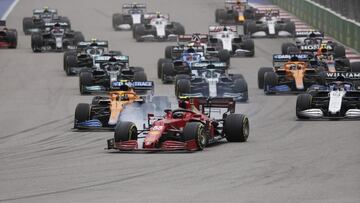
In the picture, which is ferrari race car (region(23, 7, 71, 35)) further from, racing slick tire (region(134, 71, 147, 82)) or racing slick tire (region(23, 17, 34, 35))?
racing slick tire (region(134, 71, 147, 82))

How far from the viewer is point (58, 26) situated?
55469mm

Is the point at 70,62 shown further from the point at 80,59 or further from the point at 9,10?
the point at 9,10

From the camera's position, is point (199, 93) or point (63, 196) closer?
point (63, 196)

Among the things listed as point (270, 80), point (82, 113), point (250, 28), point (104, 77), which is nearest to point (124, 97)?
point (82, 113)

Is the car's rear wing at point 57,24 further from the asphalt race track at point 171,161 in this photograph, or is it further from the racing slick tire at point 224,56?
the asphalt race track at point 171,161

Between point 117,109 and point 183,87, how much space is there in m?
6.61

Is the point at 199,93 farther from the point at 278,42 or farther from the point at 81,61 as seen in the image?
the point at 278,42

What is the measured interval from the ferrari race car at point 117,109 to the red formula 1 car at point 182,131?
101cm

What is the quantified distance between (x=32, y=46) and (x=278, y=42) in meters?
11.2

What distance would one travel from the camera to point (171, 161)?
→ 2511 centimetres

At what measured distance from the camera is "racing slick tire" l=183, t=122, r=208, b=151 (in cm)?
2658

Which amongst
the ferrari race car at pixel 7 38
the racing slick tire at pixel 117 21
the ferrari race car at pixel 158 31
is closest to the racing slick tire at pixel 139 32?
the ferrari race car at pixel 158 31

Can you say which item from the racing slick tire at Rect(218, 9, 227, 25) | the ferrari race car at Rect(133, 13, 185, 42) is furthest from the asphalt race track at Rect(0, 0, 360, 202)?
the racing slick tire at Rect(218, 9, 227, 25)

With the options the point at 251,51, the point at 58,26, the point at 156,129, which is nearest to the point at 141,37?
the point at 58,26
